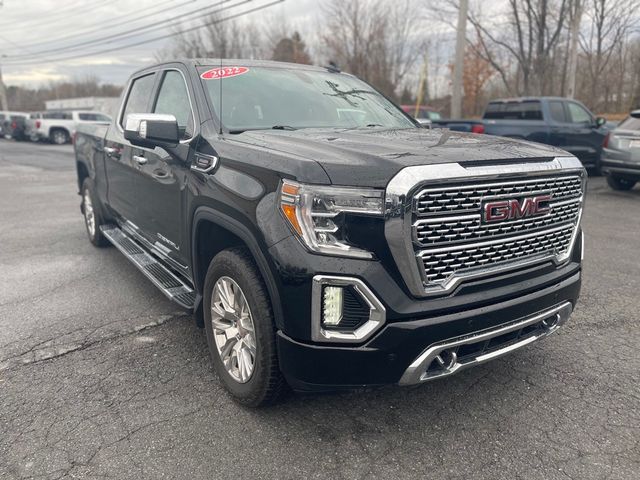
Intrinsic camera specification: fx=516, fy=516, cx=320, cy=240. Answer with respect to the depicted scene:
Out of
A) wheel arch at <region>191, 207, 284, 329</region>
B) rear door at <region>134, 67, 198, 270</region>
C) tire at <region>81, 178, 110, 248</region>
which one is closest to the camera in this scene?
wheel arch at <region>191, 207, 284, 329</region>

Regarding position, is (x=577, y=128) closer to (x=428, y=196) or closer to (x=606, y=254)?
Answer: (x=606, y=254)

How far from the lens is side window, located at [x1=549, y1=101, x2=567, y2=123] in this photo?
11.3 metres

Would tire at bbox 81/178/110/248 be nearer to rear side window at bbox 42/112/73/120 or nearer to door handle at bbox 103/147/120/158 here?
door handle at bbox 103/147/120/158

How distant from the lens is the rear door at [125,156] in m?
4.28

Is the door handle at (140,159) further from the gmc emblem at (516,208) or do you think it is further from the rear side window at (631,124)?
the rear side window at (631,124)

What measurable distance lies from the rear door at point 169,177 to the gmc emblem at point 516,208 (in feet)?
5.88

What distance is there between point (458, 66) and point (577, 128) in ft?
14.5

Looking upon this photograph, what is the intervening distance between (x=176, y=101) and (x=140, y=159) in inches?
21.5

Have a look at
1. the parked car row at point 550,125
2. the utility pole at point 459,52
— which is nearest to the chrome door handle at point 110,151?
the parked car row at point 550,125

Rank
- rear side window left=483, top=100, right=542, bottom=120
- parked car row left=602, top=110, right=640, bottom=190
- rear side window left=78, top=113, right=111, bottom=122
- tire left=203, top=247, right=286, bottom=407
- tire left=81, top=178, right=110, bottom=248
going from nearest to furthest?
tire left=203, top=247, right=286, bottom=407 < tire left=81, top=178, right=110, bottom=248 < parked car row left=602, top=110, right=640, bottom=190 < rear side window left=483, top=100, right=542, bottom=120 < rear side window left=78, top=113, right=111, bottom=122

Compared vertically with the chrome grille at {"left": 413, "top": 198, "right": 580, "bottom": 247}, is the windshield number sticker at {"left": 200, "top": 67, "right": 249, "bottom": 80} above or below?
above

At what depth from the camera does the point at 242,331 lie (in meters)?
2.73

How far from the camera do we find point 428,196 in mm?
2176

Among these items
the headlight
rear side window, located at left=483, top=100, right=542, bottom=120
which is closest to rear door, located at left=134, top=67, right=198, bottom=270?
the headlight
